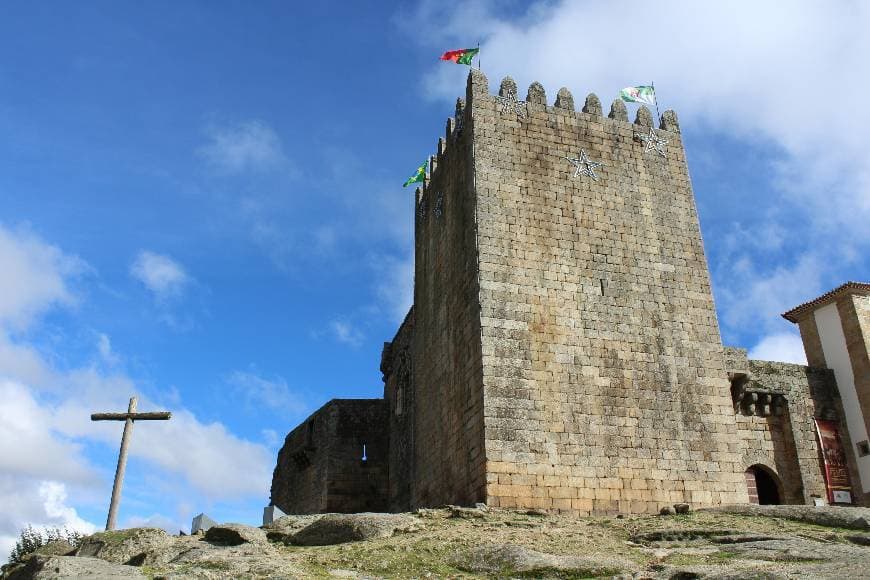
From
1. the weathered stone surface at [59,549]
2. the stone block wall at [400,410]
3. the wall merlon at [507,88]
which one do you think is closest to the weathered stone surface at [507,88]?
the wall merlon at [507,88]

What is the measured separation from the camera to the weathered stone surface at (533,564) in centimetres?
847

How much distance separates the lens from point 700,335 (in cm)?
1507

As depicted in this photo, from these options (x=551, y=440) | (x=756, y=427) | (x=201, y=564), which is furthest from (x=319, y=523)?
(x=756, y=427)

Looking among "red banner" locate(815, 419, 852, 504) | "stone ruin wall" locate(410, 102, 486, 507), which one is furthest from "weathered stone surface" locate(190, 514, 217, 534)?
"red banner" locate(815, 419, 852, 504)

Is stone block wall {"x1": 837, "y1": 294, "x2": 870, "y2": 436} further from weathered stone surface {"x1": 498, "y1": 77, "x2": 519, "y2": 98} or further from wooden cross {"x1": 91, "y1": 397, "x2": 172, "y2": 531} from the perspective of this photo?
wooden cross {"x1": 91, "y1": 397, "x2": 172, "y2": 531}

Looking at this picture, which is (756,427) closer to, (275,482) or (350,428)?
(350,428)

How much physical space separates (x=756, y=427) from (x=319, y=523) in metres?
11.4

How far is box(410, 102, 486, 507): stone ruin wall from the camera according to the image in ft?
45.9

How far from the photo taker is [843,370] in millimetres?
19859

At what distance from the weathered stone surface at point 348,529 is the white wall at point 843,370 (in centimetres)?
1273

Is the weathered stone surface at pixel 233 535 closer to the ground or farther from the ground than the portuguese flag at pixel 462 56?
closer to the ground

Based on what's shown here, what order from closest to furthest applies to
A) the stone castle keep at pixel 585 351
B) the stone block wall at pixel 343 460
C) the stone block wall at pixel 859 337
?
the stone castle keep at pixel 585 351 < the stone block wall at pixel 859 337 < the stone block wall at pixel 343 460

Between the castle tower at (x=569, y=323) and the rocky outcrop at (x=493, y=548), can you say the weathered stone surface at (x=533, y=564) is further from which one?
the castle tower at (x=569, y=323)

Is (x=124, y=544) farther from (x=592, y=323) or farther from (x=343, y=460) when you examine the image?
(x=343, y=460)
